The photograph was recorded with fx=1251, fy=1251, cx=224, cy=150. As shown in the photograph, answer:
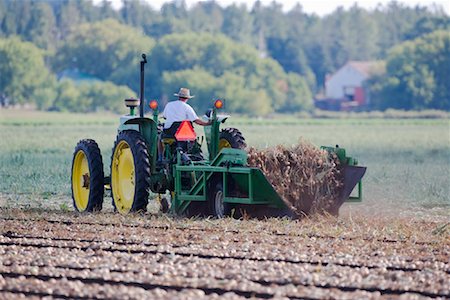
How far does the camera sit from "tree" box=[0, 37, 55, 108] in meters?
74.8

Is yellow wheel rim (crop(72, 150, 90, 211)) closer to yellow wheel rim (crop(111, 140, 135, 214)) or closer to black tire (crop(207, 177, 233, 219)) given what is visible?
yellow wheel rim (crop(111, 140, 135, 214))

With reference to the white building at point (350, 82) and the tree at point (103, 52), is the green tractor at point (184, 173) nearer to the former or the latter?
the tree at point (103, 52)

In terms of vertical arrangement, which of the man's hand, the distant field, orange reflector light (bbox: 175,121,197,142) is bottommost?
the distant field

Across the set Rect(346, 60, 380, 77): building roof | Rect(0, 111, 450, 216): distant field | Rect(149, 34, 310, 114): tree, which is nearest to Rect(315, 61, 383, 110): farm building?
Rect(346, 60, 380, 77): building roof

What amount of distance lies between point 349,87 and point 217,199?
3500 inches

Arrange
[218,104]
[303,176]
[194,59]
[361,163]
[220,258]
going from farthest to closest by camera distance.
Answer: [194,59]
[361,163]
[218,104]
[303,176]
[220,258]

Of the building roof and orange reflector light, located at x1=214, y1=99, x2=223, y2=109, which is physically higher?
the building roof

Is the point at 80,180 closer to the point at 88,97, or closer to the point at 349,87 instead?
the point at 88,97

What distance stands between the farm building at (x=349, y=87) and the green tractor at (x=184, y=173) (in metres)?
78.4

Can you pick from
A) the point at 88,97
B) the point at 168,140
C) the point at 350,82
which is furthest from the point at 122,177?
the point at 350,82

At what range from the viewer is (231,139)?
1636 centimetres

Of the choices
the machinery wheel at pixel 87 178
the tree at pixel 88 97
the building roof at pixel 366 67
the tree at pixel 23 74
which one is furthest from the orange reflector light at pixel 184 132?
the building roof at pixel 366 67

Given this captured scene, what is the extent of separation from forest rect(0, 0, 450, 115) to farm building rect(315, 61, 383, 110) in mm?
1635

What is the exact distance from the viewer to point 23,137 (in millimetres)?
47125
